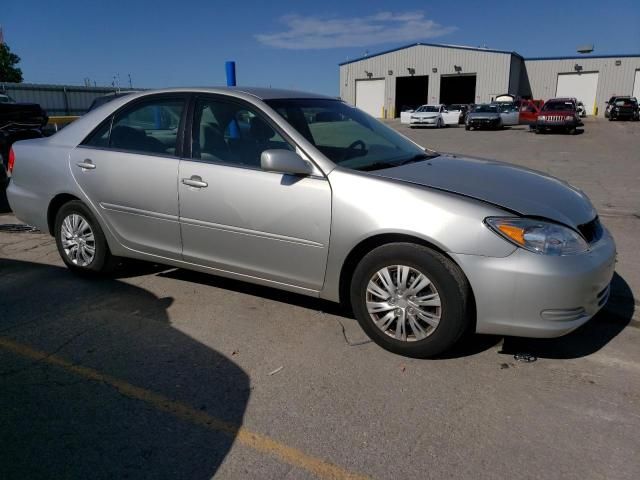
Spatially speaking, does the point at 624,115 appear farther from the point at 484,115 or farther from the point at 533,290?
the point at 533,290

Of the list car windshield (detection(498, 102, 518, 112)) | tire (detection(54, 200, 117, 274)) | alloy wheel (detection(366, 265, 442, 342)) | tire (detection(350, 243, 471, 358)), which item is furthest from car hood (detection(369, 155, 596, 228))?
car windshield (detection(498, 102, 518, 112))

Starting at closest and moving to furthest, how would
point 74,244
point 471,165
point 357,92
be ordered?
point 471,165
point 74,244
point 357,92

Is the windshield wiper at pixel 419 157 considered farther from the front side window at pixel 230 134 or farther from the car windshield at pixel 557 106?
the car windshield at pixel 557 106

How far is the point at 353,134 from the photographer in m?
4.27

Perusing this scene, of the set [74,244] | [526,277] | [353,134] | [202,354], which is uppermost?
[353,134]

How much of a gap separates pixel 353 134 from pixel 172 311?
1963mm

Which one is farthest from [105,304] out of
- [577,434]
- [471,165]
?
[577,434]

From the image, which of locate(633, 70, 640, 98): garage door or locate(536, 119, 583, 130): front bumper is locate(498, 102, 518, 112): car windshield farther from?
locate(633, 70, 640, 98): garage door

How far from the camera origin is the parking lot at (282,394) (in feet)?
7.89

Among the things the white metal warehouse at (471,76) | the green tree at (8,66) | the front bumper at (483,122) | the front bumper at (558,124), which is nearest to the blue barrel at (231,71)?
the front bumper at (558,124)

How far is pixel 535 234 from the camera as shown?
9.82 ft

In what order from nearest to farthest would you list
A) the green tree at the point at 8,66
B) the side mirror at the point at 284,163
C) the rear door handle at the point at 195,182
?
the side mirror at the point at 284,163 < the rear door handle at the point at 195,182 < the green tree at the point at 8,66

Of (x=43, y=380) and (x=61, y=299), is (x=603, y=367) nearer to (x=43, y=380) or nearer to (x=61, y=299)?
(x=43, y=380)

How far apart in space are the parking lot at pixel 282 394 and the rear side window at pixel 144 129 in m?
1.21
